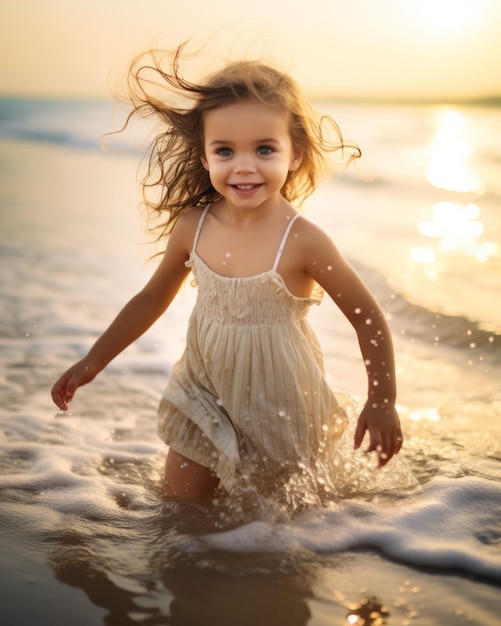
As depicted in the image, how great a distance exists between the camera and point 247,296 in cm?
282

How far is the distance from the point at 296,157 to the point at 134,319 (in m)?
0.85

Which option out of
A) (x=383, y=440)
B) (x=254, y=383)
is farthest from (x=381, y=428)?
(x=254, y=383)

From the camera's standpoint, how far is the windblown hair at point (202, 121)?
108 inches

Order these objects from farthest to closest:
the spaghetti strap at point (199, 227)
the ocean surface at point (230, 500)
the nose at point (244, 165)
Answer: the spaghetti strap at point (199, 227) < the nose at point (244, 165) < the ocean surface at point (230, 500)

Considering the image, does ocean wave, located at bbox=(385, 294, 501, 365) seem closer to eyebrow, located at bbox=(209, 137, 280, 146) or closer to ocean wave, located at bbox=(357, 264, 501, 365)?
ocean wave, located at bbox=(357, 264, 501, 365)

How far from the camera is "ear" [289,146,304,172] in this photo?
2920mm

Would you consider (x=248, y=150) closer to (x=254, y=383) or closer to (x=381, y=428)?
(x=254, y=383)

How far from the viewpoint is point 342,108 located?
2041 cm

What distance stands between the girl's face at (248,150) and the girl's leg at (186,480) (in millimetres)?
953

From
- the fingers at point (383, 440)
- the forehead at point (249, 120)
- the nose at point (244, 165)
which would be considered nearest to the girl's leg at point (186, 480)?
the fingers at point (383, 440)

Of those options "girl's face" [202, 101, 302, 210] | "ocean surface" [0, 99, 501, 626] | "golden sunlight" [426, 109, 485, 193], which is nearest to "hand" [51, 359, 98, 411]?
"ocean surface" [0, 99, 501, 626]

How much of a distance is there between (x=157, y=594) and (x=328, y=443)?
98 centimetres

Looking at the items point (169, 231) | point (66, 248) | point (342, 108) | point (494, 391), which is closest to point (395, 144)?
point (342, 108)

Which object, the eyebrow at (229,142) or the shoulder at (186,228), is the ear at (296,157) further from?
the shoulder at (186,228)
